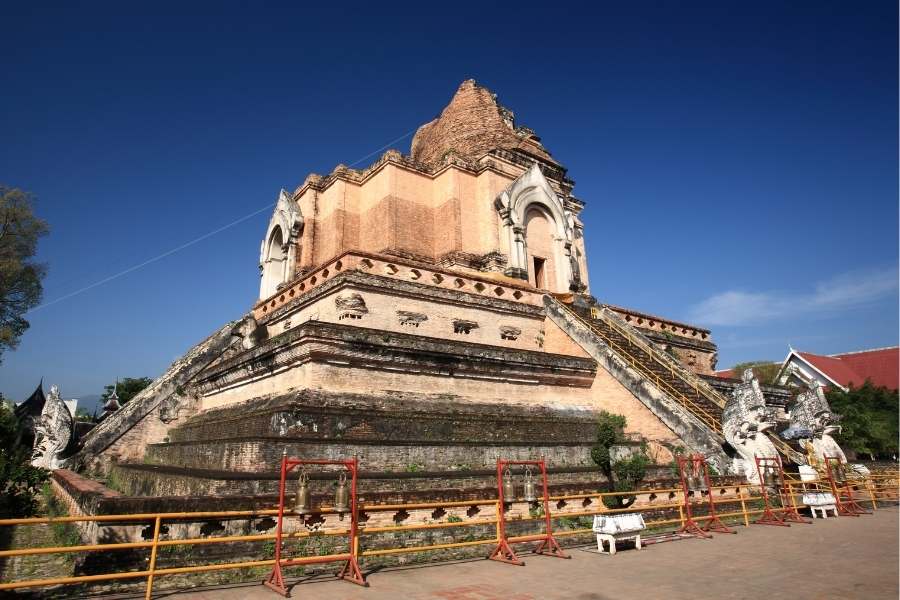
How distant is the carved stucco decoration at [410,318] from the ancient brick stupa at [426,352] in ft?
0.20

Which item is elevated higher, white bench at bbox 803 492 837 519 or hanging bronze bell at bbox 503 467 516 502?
hanging bronze bell at bbox 503 467 516 502

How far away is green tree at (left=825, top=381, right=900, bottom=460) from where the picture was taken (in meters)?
21.6

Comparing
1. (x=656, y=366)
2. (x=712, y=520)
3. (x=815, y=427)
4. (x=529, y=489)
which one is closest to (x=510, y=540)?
(x=529, y=489)

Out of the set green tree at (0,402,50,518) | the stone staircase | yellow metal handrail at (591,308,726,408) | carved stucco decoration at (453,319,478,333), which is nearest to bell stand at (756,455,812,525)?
the stone staircase

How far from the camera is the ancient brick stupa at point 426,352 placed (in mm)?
9594

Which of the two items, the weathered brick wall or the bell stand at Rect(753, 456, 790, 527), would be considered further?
the weathered brick wall

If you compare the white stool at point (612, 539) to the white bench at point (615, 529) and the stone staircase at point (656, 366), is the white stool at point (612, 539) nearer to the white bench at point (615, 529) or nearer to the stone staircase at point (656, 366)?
the white bench at point (615, 529)

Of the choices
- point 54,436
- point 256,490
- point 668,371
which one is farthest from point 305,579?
point 668,371

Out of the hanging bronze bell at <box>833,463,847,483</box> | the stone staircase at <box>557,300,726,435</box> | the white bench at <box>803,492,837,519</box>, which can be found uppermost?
the stone staircase at <box>557,300,726,435</box>

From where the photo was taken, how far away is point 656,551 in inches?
312

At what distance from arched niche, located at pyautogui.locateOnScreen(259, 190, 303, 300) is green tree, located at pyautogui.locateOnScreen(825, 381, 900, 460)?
66.1ft

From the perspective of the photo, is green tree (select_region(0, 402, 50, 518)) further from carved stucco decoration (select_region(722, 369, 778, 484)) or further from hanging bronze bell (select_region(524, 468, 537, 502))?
carved stucco decoration (select_region(722, 369, 778, 484))

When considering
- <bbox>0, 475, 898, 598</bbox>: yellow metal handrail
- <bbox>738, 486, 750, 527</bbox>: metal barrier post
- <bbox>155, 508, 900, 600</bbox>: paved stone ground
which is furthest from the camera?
<bbox>738, 486, 750, 527</bbox>: metal barrier post

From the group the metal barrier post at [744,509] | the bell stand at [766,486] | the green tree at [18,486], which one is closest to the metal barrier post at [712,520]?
the metal barrier post at [744,509]
